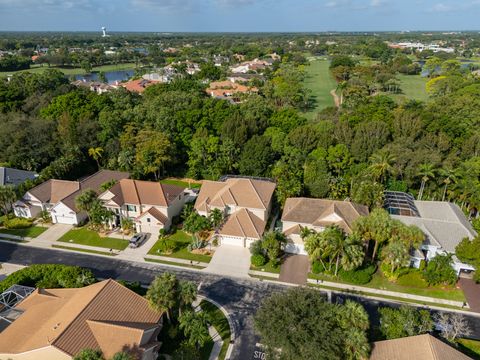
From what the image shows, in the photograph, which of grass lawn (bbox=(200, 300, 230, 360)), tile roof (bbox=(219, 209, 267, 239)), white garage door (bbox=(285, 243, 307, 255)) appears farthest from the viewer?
tile roof (bbox=(219, 209, 267, 239))

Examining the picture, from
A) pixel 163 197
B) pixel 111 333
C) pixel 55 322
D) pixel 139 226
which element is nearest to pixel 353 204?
pixel 163 197

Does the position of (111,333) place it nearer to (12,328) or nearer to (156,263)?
(12,328)

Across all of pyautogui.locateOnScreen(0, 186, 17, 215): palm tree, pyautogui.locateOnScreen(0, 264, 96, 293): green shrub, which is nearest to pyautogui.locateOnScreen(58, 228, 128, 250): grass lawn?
pyautogui.locateOnScreen(0, 264, 96, 293): green shrub

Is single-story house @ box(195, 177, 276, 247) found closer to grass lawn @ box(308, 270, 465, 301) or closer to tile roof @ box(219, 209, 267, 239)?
tile roof @ box(219, 209, 267, 239)

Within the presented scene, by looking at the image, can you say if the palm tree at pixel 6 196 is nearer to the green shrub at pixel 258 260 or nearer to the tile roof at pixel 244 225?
the tile roof at pixel 244 225

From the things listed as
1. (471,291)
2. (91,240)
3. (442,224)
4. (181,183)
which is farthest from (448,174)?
(91,240)

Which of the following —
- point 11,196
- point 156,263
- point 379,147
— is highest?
point 379,147

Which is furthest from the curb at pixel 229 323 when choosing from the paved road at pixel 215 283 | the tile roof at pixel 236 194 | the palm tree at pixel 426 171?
the palm tree at pixel 426 171
